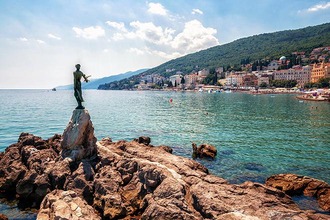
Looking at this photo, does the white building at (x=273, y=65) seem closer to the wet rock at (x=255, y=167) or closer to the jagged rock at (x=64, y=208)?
the wet rock at (x=255, y=167)

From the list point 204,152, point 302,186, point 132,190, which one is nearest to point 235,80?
point 204,152

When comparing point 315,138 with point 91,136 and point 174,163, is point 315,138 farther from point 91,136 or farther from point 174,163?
point 91,136

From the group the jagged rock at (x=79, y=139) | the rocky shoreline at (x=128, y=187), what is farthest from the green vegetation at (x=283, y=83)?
the jagged rock at (x=79, y=139)

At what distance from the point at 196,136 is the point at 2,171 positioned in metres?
20.9

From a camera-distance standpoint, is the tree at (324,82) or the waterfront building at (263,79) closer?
the tree at (324,82)

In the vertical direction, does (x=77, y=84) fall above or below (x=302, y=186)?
above

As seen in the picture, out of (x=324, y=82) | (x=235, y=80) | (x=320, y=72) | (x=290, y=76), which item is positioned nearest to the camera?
(x=324, y=82)

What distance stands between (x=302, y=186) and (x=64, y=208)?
12.7 m

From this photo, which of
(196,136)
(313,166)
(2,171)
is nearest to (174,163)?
(2,171)

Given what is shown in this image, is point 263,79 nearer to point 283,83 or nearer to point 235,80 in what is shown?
point 283,83

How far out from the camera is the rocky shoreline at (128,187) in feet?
32.3

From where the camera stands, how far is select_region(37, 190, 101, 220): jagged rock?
385 inches

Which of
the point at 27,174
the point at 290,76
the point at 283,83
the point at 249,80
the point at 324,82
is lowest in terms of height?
the point at 27,174

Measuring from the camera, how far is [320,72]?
13462cm
